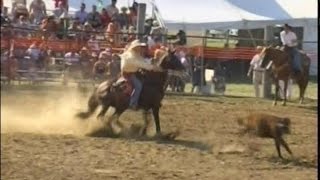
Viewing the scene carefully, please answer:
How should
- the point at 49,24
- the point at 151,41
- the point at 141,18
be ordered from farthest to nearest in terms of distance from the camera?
the point at 141,18 < the point at 151,41 < the point at 49,24

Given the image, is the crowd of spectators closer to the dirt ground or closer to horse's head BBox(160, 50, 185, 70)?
horse's head BBox(160, 50, 185, 70)

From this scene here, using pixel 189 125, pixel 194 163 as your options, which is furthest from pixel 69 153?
pixel 189 125

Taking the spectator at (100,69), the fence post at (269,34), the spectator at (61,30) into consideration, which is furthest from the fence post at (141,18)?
the fence post at (269,34)

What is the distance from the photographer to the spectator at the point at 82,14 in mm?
18294

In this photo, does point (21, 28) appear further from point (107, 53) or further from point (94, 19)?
point (94, 19)

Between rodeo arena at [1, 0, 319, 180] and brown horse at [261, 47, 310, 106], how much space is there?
1.5 inches

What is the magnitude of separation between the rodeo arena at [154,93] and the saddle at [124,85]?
0.06ft

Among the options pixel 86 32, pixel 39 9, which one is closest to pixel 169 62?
pixel 39 9

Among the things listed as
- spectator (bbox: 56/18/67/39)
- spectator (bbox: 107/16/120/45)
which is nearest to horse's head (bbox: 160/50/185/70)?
spectator (bbox: 56/18/67/39)

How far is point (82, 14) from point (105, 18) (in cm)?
75

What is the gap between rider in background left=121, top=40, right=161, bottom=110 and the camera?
35.2 feet

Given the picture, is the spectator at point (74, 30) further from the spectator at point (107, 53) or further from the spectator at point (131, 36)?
the spectator at point (131, 36)

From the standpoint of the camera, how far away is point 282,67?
1830cm

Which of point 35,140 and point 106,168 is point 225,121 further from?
point 106,168
